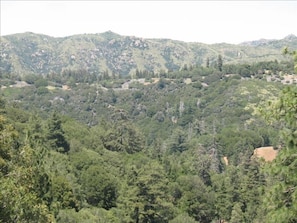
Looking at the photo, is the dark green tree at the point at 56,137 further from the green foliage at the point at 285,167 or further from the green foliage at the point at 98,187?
the green foliage at the point at 285,167

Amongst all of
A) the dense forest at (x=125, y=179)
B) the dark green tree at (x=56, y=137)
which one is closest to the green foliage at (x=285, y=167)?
the dense forest at (x=125, y=179)

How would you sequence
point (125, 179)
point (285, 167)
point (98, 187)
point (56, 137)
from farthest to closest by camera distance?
point (56, 137)
point (125, 179)
point (98, 187)
point (285, 167)

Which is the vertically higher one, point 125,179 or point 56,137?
point 56,137

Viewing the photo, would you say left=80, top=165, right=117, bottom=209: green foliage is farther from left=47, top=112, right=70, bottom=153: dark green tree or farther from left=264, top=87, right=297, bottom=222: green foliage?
left=264, top=87, right=297, bottom=222: green foliage

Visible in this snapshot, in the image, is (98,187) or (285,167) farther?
(98,187)

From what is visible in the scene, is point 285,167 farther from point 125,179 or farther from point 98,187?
point 125,179

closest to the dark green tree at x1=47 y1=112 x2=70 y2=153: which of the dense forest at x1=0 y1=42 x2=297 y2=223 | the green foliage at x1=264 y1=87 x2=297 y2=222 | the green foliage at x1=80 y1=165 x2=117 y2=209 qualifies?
the dense forest at x1=0 y1=42 x2=297 y2=223

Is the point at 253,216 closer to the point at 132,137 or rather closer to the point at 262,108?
the point at 132,137

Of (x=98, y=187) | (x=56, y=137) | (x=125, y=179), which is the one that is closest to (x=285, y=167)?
(x=98, y=187)

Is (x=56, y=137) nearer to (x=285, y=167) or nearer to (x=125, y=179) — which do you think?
(x=125, y=179)

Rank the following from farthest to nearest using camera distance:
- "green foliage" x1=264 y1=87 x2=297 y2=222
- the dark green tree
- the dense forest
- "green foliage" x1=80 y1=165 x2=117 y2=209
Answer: the dark green tree, "green foliage" x1=80 y1=165 x2=117 y2=209, the dense forest, "green foliage" x1=264 y1=87 x2=297 y2=222

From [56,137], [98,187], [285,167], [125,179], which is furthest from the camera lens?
[56,137]

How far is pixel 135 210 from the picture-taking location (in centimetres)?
5862

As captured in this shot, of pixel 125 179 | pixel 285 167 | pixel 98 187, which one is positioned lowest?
pixel 98 187
